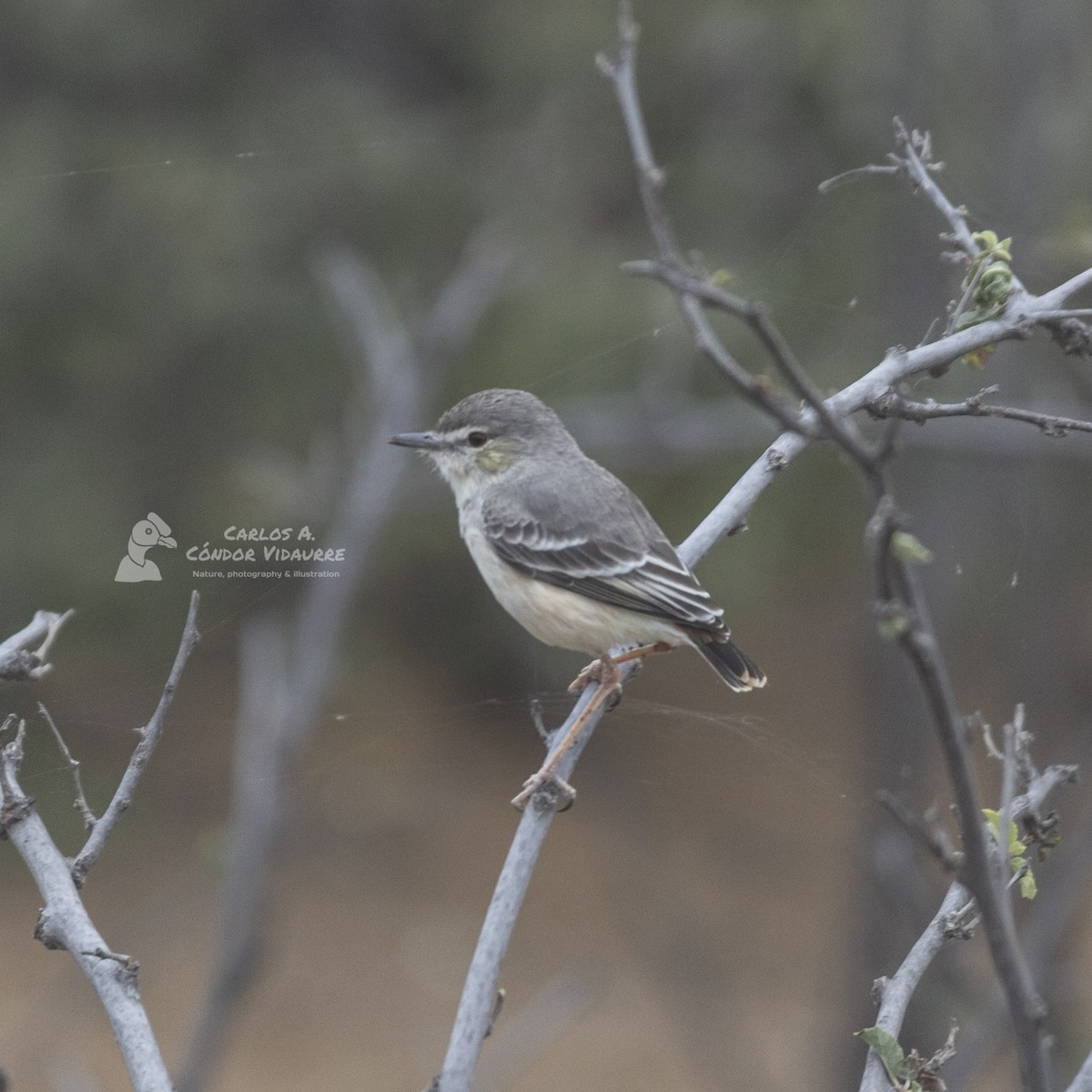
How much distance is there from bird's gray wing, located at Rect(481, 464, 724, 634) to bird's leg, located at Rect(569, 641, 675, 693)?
197 mm

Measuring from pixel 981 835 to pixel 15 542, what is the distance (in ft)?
25.3

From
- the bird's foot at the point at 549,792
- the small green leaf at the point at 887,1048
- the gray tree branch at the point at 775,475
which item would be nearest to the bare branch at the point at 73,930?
the gray tree branch at the point at 775,475

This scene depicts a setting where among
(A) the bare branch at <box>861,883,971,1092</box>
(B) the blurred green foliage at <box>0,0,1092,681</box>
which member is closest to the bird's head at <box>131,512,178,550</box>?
(A) the bare branch at <box>861,883,971,1092</box>

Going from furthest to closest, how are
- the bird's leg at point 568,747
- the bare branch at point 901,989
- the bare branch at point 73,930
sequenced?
the bird's leg at point 568,747 < the bare branch at point 901,989 < the bare branch at point 73,930

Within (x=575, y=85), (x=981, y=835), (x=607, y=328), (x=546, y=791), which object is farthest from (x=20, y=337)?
(x=981, y=835)

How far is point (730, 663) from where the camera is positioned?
329 centimetres

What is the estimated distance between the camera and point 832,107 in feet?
35.4

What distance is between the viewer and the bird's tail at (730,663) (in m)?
3.25

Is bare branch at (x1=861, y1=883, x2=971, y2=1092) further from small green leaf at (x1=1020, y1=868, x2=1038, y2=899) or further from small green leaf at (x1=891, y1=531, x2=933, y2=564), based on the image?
small green leaf at (x1=891, y1=531, x2=933, y2=564)

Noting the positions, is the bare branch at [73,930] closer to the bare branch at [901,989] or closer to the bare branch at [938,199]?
the bare branch at [901,989]

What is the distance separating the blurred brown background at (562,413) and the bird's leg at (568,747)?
7.75ft

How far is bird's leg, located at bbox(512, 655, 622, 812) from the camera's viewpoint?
2748 millimetres

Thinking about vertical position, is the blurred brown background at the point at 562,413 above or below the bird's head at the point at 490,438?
above

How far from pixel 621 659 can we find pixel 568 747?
21.4 inches
